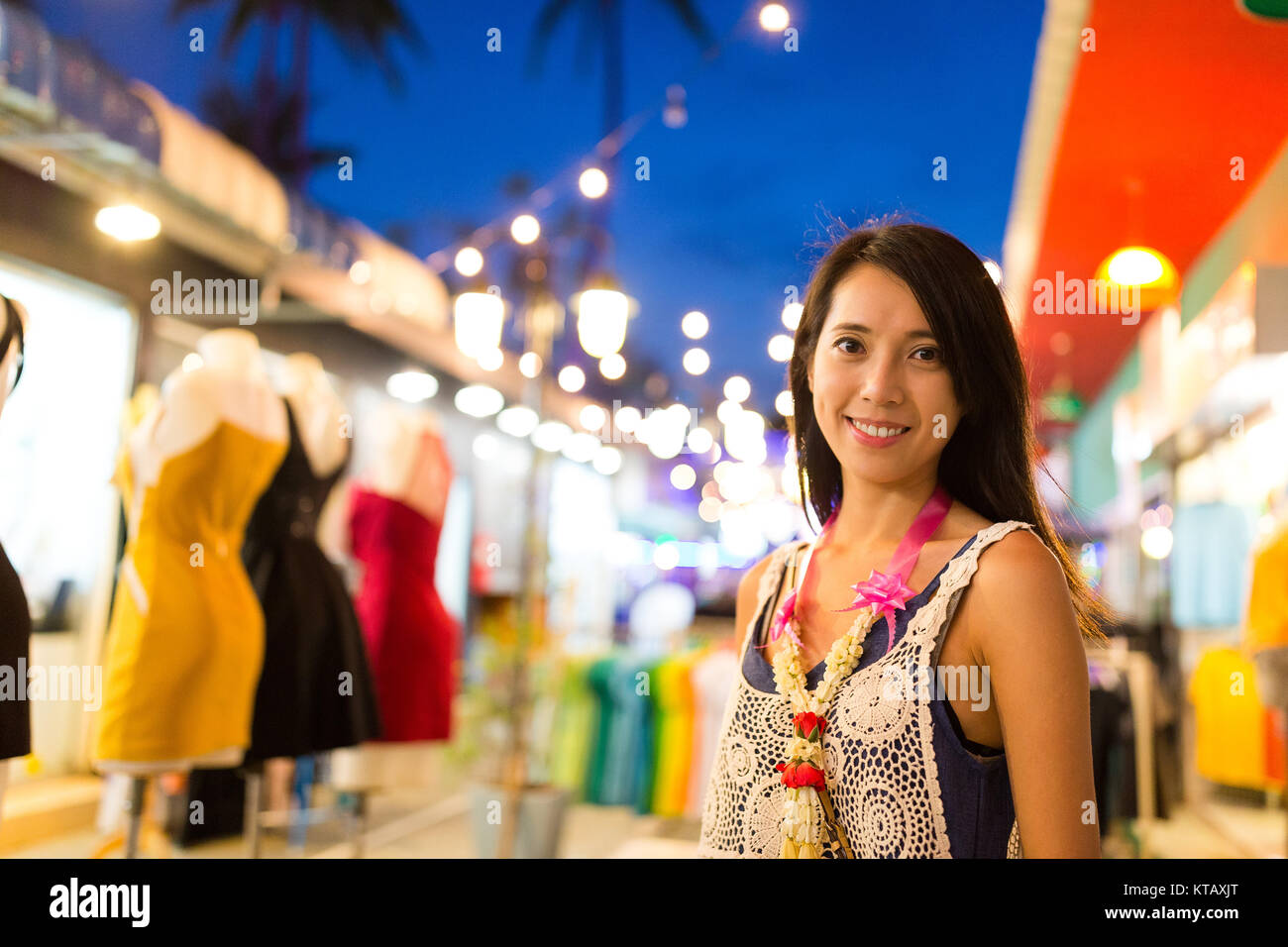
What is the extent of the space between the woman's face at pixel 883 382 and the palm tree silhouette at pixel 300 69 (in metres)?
5.85

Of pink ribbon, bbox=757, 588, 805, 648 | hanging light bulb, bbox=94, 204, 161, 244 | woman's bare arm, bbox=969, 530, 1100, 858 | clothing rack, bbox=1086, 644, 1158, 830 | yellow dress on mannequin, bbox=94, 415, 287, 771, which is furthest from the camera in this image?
clothing rack, bbox=1086, 644, 1158, 830

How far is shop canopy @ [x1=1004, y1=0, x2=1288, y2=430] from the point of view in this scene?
2.81 metres

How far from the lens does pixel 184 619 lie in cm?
231

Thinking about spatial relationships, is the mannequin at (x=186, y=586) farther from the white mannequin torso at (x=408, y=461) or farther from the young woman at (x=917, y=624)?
the young woman at (x=917, y=624)

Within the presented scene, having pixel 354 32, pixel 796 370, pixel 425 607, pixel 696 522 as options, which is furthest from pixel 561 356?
pixel 796 370

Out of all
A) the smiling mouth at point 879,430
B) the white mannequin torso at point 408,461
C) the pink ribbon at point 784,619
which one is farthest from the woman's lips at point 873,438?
the white mannequin torso at point 408,461

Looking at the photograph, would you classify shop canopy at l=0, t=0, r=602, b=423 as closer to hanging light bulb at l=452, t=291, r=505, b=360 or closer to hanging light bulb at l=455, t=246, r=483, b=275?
hanging light bulb at l=455, t=246, r=483, b=275

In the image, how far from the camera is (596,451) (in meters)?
14.5

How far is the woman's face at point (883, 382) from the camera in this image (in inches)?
41.0

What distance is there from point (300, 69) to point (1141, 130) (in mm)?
5103

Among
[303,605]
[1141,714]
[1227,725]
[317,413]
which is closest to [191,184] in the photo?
[317,413]

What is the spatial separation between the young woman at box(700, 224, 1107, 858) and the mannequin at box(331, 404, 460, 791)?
246cm

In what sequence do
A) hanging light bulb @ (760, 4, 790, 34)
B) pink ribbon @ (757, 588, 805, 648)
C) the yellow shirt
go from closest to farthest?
1. pink ribbon @ (757, 588, 805, 648)
2. hanging light bulb @ (760, 4, 790, 34)
3. the yellow shirt

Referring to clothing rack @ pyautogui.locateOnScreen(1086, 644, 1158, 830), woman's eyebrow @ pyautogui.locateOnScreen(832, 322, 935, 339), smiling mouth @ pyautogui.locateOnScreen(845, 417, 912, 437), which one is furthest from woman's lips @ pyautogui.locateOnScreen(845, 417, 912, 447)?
clothing rack @ pyautogui.locateOnScreen(1086, 644, 1158, 830)
